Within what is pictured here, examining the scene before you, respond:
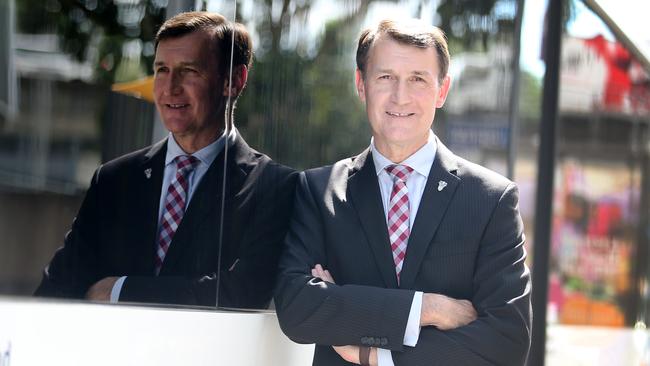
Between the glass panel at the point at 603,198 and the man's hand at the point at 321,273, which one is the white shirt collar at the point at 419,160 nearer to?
the man's hand at the point at 321,273

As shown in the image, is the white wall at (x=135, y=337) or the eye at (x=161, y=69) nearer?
the white wall at (x=135, y=337)

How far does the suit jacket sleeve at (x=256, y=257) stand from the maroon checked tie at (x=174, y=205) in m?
0.12

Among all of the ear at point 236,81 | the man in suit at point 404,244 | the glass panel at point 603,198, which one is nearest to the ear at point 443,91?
the man in suit at point 404,244

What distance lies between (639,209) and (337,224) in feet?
17.2

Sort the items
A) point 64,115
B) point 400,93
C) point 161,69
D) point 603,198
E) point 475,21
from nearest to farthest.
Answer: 1. point 64,115
2. point 161,69
3. point 400,93
4. point 475,21
5. point 603,198

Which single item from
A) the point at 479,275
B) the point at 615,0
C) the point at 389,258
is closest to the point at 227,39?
the point at 389,258

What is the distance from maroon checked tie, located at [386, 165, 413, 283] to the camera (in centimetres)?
Answer: 332

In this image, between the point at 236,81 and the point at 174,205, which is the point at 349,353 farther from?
the point at 236,81

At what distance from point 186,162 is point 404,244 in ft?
2.43

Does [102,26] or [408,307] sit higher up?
[102,26]

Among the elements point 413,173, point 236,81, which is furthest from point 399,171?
point 236,81

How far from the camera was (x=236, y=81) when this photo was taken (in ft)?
10.9

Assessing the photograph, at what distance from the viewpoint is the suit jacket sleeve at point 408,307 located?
3133 millimetres

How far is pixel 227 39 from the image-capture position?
3.27 m
